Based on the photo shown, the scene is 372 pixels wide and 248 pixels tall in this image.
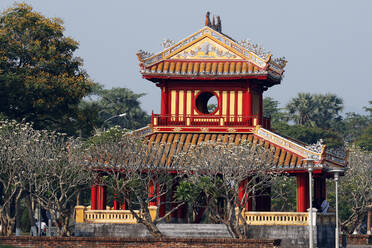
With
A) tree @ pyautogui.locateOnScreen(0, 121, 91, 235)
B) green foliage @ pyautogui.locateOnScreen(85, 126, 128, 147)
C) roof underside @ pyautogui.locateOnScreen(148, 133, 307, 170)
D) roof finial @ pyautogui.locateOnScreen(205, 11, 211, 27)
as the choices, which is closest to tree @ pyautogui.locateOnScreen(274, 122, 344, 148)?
roof finial @ pyautogui.locateOnScreen(205, 11, 211, 27)

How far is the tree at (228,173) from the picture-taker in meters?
51.3

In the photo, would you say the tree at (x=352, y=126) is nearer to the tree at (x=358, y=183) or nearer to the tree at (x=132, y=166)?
the tree at (x=358, y=183)

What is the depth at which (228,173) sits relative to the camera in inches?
2026

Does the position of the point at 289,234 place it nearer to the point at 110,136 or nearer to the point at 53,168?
the point at 110,136

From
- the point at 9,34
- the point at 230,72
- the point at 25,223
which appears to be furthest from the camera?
the point at 25,223

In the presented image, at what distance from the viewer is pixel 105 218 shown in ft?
183

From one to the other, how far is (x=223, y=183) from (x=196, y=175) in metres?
2.53

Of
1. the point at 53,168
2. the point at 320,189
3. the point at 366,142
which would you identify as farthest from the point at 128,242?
the point at 366,142

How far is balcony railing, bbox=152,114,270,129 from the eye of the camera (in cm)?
5962

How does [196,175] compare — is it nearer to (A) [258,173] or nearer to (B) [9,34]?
(A) [258,173]

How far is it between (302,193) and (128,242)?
12.6m

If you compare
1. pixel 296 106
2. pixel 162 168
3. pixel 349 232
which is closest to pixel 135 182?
pixel 162 168

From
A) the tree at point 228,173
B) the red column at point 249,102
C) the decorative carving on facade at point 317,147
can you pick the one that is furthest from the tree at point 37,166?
the decorative carving on facade at point 317,147

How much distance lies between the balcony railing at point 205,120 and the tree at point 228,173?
4.35m
